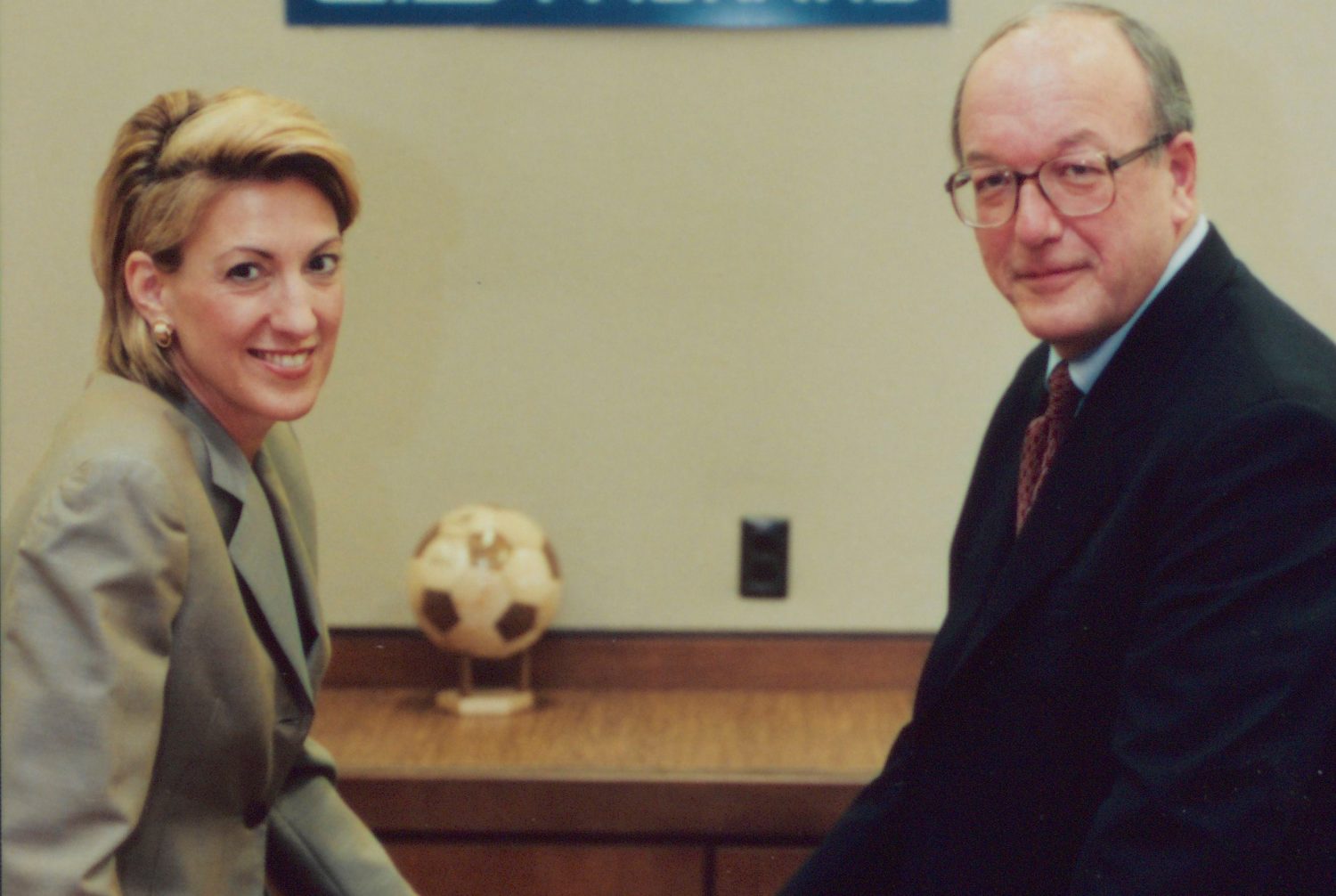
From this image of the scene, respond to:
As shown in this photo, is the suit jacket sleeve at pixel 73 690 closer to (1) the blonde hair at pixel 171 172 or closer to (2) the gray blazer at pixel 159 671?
(2) the gray blazer at pixel 159 671

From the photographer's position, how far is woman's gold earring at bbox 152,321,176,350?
1620 mm

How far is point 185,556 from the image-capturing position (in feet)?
4.82

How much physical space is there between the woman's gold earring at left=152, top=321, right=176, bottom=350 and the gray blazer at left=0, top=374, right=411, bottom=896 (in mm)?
62

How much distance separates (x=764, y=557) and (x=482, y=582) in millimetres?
495

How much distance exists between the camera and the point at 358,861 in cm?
177

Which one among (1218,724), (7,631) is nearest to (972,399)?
(1218,724)

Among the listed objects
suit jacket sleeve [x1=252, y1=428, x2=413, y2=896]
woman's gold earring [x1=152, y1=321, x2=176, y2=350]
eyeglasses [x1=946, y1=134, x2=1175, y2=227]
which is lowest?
suit jacket sleeve [x1=252, y1=428, x2=413, y2=896]

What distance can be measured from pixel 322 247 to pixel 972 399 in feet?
4.21

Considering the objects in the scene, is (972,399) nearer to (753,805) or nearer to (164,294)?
(753,805)

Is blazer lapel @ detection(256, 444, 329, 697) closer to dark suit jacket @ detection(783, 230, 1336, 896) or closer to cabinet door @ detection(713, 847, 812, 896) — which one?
dark suit jacket @ detection(783, 230, 1336, 896)

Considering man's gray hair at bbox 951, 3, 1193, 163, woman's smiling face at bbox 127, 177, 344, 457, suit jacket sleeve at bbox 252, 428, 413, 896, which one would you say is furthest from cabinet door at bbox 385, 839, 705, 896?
man's gray hair at bbox 951, 3, 1193, 163

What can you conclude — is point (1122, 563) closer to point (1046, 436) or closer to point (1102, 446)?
point (1102, 446)

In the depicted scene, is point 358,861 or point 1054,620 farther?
point 358,861

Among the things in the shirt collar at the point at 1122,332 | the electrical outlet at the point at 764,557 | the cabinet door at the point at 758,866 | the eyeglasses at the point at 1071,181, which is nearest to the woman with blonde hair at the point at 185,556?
the cabinet door at the point at 758,866
